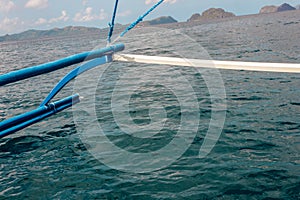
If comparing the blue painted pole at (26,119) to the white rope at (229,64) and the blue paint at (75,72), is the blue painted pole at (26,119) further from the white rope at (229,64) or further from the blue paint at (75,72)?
the white rope at (229,64)

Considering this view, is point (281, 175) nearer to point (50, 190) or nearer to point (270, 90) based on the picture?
point (50, 190)

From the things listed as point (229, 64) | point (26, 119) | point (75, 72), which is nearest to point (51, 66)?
point (75, 72)

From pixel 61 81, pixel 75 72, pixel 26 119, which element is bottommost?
pixel 26 119

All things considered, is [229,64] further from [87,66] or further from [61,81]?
[61,81]

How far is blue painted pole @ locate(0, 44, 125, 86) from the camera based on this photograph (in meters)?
5.64

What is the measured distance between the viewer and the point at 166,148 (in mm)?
7027

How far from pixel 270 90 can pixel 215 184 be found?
7.46m

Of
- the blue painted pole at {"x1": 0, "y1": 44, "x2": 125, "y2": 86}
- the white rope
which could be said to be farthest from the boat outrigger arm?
the white rope

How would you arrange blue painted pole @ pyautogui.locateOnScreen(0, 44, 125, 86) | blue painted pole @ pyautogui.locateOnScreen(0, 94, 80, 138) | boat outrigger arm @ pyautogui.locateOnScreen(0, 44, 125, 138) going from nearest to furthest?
blue painted pole @ pyautogui.locateOnScreen(0, 44, 125, 86) < boat outrigger arm @ pyautogui.locateOnScreen(0, 44, 125, 138) < blue painted pole @ pyautogui.locateOnScreen(0, 94, 80, 138)

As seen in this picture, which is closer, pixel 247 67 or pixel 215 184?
pixel 215 184

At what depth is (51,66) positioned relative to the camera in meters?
6.58

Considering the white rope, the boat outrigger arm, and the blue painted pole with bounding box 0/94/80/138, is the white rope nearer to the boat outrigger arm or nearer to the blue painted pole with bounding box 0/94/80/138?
the boat outrigger arm

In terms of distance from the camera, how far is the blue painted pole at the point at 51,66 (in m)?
5.64

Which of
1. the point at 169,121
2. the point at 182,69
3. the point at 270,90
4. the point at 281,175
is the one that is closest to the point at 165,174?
the point at 281,175
